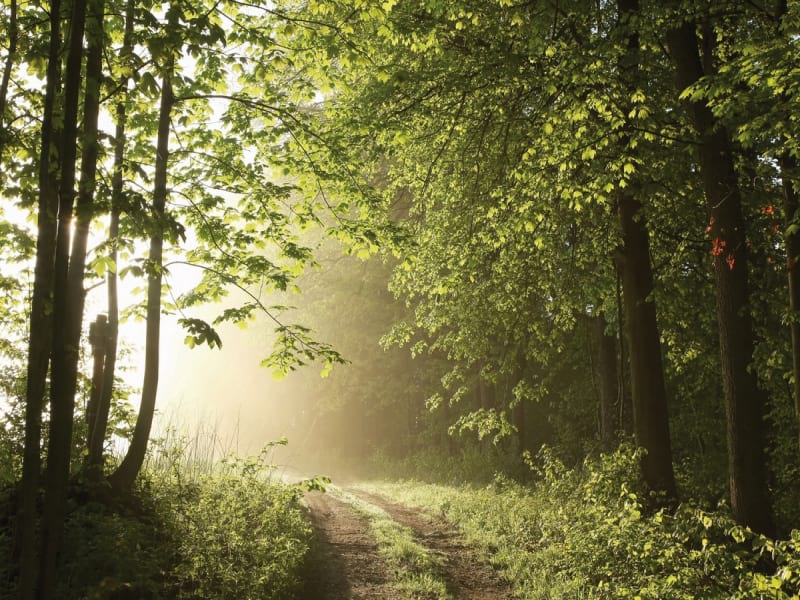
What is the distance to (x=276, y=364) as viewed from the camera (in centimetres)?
618

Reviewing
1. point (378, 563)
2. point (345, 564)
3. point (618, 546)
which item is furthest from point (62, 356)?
point (378, 563)

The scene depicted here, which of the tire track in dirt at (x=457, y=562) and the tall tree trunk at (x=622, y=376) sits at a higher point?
the tall tree trunk at (x=622, y=376)

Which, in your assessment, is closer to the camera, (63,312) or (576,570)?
(63,312)

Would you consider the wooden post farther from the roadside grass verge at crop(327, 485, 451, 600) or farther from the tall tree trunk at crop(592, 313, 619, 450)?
the tall tree trunk at crop(592, 313, 619, 450)

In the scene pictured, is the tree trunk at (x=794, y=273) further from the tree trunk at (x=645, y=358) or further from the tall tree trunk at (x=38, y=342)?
the tall tree trunk at (x=38, y=342)

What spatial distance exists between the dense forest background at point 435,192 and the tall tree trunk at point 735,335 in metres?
0.03

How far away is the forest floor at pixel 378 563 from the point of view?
23.7 feet

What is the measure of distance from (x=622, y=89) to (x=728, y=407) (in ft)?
13.3

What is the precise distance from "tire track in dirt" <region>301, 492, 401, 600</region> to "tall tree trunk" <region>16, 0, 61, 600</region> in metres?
4.93

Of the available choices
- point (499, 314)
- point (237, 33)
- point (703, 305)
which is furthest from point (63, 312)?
point (703, 305)

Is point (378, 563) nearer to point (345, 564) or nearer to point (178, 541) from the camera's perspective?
point (345, 564)

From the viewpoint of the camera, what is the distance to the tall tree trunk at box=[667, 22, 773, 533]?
262 inches

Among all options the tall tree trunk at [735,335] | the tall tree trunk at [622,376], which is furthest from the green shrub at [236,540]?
the tall tree trunk at [622,376]

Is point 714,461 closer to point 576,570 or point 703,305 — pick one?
point 703,305
